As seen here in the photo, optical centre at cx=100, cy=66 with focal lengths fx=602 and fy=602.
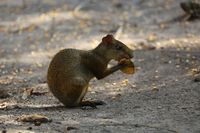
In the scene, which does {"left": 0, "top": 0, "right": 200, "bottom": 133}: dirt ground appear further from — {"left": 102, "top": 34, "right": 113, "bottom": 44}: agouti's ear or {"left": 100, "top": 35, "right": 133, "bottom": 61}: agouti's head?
{"left": 102, "top": 34, "right": 113, "bottom": 44}: agouti's ear

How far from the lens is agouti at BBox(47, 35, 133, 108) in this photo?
23.7ft

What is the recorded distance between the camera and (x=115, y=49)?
778cm

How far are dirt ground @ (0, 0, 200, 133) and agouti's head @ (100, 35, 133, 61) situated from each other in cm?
59

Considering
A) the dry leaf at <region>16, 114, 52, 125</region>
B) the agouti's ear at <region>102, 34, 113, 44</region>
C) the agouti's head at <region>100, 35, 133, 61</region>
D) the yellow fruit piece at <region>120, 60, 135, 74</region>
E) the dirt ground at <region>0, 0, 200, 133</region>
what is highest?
the agouti's ear at <region>102, 34, 113, 44</region>

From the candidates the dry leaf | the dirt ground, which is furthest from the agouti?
the dry leaf

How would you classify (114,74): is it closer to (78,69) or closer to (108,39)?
(108,39)

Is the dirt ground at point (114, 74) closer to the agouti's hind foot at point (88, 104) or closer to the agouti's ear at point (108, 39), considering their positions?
the agouti's hind foot at point (88, 104)

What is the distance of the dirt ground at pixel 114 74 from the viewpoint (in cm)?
649

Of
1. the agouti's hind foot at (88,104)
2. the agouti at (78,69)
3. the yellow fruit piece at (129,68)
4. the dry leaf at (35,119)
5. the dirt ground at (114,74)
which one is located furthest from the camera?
the yellow fruit piece at (129,68)

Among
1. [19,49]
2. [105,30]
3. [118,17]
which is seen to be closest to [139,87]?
[19,49]

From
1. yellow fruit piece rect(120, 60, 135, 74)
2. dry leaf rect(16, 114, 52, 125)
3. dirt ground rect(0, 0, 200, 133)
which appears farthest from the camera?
yellow fruit piece rect(120, 60, 135, 74)

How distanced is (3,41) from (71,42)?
167 cm

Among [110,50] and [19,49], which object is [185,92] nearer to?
[110,50]

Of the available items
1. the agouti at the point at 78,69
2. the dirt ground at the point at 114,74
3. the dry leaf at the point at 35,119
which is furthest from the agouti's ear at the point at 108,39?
the dry leaf at the point at 35,119
